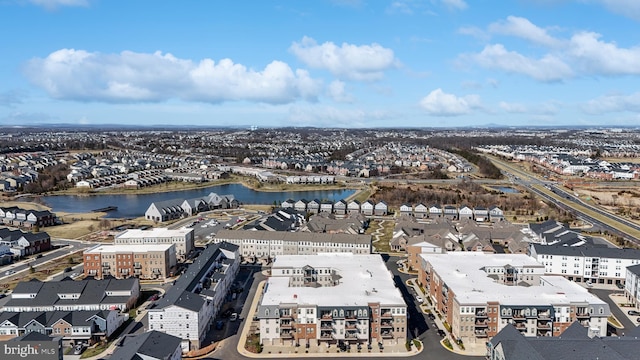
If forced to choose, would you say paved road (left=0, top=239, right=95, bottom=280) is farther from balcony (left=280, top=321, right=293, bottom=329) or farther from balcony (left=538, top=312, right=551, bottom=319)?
balcony (left=538, top=312, right=551, bottom=319)

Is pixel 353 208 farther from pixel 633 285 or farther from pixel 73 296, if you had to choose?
pixel 73 296

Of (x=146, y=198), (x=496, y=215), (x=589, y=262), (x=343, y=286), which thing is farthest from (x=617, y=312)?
(x=146, y=198)

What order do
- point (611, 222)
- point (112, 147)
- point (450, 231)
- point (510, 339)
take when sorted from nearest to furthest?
point (510, 339)
point (450, 231)
point (611, 222)
point (112, 147)

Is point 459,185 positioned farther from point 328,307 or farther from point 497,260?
point 328,307

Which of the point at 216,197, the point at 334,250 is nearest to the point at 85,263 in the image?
the point at 334,250

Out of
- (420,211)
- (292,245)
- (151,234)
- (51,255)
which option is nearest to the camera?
(292,245)

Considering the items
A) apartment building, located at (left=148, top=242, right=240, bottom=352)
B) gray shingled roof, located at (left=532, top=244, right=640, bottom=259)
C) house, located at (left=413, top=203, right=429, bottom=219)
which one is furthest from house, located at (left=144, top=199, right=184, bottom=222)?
gray shingled roof, located at (left=532, top=244, right=640, bottom=259)
